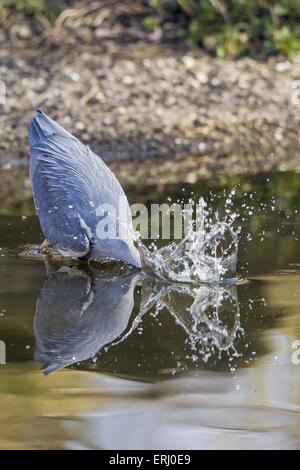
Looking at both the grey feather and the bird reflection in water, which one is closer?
the bird reflection in water

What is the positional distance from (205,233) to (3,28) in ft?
17.2

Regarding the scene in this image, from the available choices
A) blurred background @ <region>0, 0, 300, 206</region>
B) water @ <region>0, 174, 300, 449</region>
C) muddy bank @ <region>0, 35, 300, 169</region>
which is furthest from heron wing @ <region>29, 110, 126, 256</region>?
muddy bank @ <region>0, 35, 300, 169</region>

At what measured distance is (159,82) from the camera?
10703 mm

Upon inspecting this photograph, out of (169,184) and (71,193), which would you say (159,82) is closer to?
(169,184)

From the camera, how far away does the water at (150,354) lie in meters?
4.41

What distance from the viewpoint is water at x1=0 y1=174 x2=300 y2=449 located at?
4.41 metres

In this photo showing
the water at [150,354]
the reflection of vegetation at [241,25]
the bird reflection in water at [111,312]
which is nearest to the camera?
the water at [150,354]

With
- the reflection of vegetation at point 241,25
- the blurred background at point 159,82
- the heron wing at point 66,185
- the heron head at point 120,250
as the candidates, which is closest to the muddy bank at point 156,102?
the blurred background at point 159,82

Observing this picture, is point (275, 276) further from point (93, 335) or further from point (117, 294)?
point (93, 335)

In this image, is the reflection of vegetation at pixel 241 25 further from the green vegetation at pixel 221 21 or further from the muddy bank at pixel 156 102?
the muddy bank at pixel 156 102

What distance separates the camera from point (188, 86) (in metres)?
10.7

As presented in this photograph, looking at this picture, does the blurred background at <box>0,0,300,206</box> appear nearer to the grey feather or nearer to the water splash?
the grey feather

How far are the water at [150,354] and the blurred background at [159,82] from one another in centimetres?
259

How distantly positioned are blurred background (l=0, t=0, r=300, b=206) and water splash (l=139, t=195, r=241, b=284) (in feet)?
6.49
